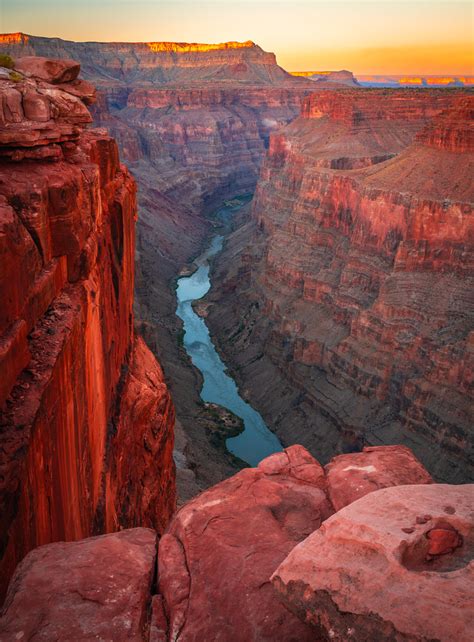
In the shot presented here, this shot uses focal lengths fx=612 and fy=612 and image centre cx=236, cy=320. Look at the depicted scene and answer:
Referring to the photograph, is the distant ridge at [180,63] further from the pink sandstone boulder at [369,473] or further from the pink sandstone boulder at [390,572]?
the pink sandstone boulder at [390,572]

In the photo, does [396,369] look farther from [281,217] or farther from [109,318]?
[281,217]

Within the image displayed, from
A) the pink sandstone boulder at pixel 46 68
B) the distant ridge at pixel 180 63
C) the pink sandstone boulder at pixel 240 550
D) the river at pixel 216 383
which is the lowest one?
the river at pixel 216 383

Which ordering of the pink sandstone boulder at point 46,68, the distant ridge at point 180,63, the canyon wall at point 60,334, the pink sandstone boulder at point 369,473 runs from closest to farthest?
the canyon wall at point 60,334, the pink sandstone boulder at point 369,473, the pink sandstone boulder at point 46,68, the distant ridge at point 180,63

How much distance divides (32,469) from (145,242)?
73.8 metres

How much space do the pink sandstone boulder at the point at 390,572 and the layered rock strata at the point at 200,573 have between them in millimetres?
32

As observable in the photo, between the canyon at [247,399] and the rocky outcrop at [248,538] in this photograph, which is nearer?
the canyon at [247,399]

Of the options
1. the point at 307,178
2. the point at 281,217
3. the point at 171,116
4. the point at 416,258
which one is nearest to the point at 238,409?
the point at 416,258

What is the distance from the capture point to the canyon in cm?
736

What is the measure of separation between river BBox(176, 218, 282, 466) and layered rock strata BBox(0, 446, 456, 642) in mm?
31036

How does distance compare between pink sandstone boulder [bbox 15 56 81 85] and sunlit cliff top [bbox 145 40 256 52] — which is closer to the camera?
pink sandstone boulder [bbox 15 56 81 85]

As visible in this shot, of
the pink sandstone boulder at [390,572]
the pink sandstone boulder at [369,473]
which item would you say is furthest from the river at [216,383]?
the pink sandstone boulder at [390,572]

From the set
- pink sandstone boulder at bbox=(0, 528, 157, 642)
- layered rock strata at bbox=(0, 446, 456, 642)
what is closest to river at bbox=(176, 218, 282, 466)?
layered rock strata at bbox=(0, 446, 456, 642)

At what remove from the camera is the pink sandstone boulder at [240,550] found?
24.4ft

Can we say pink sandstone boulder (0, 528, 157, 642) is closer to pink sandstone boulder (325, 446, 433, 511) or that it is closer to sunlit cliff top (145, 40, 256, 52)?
pink sandstone boulder (325, 446, 433, 511)
